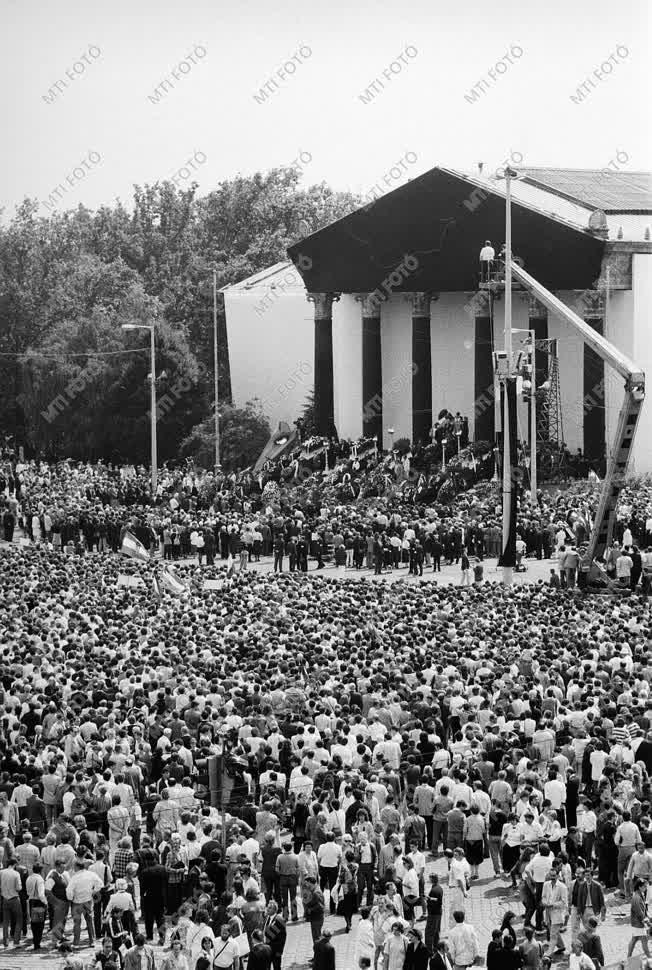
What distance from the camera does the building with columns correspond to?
57938mm

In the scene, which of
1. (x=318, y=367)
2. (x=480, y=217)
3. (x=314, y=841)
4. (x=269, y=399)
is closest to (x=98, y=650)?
(x=314, y=841)

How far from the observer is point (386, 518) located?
45906mm

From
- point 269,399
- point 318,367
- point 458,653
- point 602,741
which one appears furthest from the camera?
point 269,399

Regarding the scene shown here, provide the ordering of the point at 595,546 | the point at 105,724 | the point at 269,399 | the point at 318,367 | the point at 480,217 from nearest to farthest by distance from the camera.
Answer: the point at 105,724 < the point at 595,546 < the point at 480,217 < the point at 318,367 < the point at 269,399

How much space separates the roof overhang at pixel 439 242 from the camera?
188 ft

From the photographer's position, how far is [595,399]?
59.0 metres

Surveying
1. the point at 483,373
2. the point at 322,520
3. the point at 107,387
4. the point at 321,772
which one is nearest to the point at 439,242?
the point at 483,373

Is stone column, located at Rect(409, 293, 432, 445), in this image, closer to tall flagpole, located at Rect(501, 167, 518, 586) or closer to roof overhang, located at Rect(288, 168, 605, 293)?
roof overhang, located at Rect(288, 168, 605, 293)

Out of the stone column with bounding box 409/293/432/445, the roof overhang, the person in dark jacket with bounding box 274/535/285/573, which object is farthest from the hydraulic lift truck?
the stone column with bounding box 409/293/432/445

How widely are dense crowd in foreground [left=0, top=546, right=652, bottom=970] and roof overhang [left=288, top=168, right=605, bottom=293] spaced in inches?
1203

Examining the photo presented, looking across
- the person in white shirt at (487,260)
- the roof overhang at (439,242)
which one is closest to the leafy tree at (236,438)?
the roof overhang at (439,242)

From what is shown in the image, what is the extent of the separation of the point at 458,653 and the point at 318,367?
143 feet

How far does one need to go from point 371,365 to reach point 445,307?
153 inches

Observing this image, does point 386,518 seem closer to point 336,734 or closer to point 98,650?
point 98,650
